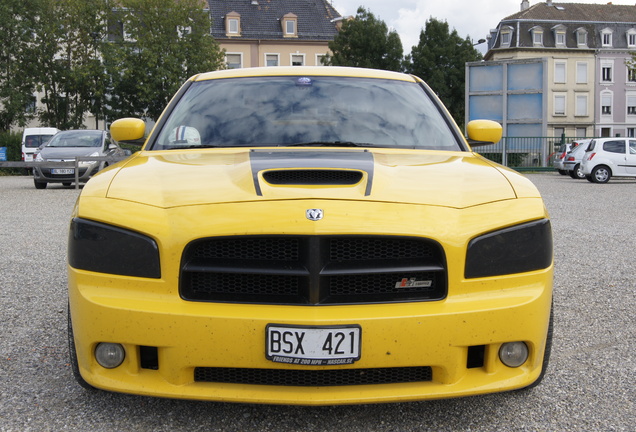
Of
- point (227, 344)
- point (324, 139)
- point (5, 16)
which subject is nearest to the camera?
point (227, 344)

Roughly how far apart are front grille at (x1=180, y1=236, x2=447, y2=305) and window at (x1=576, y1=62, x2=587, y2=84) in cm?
6793

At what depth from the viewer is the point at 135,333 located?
96.3 inches

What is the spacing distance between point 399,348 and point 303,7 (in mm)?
62968

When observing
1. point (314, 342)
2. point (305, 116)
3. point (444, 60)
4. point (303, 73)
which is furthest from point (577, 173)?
point (444, 60)

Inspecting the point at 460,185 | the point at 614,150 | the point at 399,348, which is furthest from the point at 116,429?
the point at 614,150

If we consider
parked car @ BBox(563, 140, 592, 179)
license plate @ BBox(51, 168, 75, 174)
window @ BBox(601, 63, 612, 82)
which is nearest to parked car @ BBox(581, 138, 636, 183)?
parked car @ BBox(563, 140, 592, 179)

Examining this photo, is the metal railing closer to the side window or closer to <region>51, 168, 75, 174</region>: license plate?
the side window

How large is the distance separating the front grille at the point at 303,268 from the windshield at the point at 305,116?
1.11m

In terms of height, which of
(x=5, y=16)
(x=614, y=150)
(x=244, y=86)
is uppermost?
(x=5, y=16)

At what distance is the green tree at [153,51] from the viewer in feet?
153

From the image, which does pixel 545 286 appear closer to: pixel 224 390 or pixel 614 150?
pixel 224 390

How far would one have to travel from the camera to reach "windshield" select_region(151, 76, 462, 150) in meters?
3.61

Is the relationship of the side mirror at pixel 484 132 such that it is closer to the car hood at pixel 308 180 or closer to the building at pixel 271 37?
the car hood at pixel 308 180

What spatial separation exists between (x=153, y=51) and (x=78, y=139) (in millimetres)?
29060
